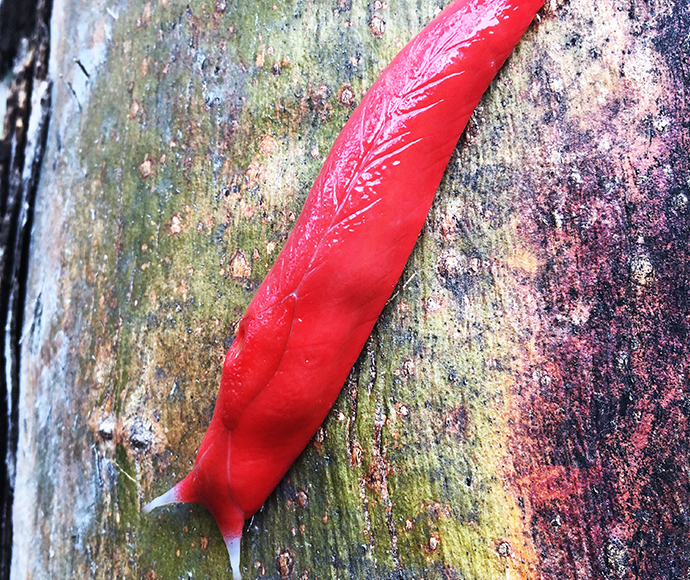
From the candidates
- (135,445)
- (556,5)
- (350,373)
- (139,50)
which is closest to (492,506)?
(350,373)

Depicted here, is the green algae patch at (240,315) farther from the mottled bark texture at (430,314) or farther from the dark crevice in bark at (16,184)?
the dark crevice in bark at (16,184)

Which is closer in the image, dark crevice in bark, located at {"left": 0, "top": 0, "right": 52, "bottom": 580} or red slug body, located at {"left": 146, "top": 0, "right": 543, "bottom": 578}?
red slug body, located at {"left": 146, "top": 0, "right": 543, "bottom": 578}

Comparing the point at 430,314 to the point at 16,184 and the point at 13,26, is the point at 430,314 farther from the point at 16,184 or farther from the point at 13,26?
the point at 13,26

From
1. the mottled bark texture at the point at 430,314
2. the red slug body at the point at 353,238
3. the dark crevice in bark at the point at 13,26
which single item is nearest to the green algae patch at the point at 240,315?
the mottled bark texture at the point at 430,314

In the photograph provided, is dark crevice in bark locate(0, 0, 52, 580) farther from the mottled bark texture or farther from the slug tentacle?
the slug tentacle

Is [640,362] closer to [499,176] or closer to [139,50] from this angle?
[499,176]

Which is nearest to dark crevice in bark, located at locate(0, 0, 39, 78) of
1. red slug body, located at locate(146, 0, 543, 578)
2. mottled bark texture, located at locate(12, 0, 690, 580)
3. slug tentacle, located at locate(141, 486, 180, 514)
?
mottled bark texture, located at locate(12, 0, 690, 580)

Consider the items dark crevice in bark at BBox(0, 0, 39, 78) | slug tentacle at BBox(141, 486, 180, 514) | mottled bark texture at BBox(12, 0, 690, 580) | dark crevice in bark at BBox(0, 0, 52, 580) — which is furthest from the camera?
dark crevice in bark at BBox(0, 0, 39, 78)
